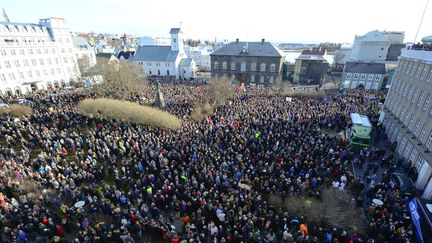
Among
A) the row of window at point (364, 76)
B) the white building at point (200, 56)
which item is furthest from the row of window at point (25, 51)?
the row of window at point (364, 76)

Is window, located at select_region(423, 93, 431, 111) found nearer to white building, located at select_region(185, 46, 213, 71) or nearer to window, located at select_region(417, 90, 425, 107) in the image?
window, located at select_region(417, 90, 425, 107)

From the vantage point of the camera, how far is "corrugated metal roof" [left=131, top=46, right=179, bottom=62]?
5997 cm

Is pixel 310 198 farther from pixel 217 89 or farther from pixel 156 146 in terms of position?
pixel 217 89

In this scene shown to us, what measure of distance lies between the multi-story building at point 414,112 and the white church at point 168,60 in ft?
156

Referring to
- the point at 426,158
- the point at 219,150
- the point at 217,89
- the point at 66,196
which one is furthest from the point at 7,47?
the point at 426,158

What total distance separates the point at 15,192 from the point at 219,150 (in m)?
13.0

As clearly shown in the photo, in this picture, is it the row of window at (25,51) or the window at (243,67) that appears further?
the window at (243,67)

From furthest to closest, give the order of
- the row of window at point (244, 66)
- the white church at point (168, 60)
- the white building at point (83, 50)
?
the white church at point (168, 60) < the white building at point (83, 50) < the row of window at point (244, 66)

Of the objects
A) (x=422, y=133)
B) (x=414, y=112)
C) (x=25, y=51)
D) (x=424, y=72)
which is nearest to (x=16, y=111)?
(x=25, y=51)

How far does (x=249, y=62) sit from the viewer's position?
Result: 164ft

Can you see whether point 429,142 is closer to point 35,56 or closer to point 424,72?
point 424,72

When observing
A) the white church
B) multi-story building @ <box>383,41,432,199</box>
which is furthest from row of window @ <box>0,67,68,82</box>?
multi-story building @ <box>383,41,432,199</box>

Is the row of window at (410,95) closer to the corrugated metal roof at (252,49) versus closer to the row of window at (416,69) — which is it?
the row of window at (416,69)

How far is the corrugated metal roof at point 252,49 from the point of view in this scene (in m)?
48.2
